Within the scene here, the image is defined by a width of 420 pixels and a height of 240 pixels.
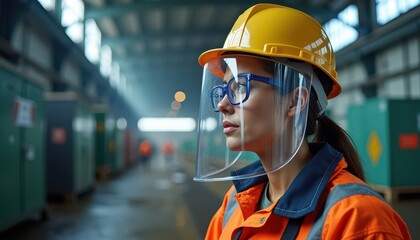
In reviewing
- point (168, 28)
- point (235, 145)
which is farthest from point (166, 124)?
point (235, 145)

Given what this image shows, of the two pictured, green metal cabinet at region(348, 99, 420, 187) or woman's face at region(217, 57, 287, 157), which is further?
green metal cabinet at region(348, 99, 420, 187)

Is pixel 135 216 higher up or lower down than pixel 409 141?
lower down

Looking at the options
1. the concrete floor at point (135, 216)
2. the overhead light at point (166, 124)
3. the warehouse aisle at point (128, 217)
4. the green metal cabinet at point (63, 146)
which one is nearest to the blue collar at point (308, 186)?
the concrete floor at point (135, 216)

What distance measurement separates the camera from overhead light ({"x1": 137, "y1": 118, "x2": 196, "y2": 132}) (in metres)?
37.1

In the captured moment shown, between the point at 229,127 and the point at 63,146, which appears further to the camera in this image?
the point at 63,146

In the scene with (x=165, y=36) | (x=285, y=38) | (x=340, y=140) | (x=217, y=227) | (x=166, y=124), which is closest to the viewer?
(x=285, y=38)

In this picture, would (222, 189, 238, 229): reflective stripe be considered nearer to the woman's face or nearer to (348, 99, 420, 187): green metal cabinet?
the woman's face

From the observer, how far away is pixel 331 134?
1.39 m

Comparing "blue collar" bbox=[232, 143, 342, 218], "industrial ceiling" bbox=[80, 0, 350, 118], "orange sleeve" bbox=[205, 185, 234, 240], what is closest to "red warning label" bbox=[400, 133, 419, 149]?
"industrial ceiling" bbox=[80, 0, 350, 118]

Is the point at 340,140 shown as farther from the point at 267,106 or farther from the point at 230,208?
the point at 230,208

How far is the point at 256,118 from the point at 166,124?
123 feet

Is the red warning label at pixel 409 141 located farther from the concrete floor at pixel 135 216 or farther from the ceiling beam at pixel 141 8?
the ceiling beam at pixel 141 8

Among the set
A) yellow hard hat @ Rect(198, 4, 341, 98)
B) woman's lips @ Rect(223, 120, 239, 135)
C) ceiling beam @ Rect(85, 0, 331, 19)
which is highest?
ceiling beam @ Rect(85, 0, 331, 19)

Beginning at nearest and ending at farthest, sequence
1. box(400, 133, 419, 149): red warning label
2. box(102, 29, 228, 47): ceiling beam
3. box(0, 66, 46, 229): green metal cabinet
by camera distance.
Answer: box(0, 66, 46, 229): green metal cabinet
box(400, 133, 419, 149): red warning label
box(102, 29, 228, 47): ceiling beam
